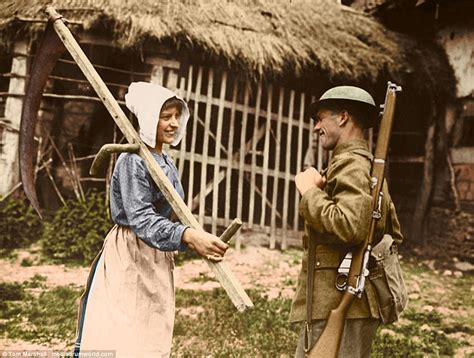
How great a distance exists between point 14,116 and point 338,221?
10.4ft

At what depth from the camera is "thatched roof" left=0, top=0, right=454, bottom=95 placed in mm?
Result: 4223

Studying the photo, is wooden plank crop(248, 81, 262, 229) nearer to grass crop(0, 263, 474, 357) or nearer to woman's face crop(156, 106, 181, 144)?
grass crop(0, 263, 474, 357)

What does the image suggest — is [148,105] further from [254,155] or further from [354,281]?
[254,155]

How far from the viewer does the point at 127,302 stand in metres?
1.99

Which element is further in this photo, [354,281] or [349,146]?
[349,146]

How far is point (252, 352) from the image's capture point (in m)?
3.05

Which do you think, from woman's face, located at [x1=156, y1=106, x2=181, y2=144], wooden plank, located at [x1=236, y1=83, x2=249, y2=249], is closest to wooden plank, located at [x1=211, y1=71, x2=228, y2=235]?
wooden plank, located at [x1=236, y1=83, x2=249, y2=249]

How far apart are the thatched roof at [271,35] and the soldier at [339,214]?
2.60 m

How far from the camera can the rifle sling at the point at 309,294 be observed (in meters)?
1.98

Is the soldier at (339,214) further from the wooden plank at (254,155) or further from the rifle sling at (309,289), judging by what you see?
the wooden plank at (254,155)

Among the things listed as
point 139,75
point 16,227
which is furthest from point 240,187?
point 16,227

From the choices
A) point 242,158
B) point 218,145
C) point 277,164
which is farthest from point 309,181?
point 277,164

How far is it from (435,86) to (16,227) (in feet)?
14.1

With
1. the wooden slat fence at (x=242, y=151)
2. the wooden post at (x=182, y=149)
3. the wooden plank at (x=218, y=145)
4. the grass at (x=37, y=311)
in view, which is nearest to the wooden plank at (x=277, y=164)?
the wooden slat fence at (x=242, y=151)
